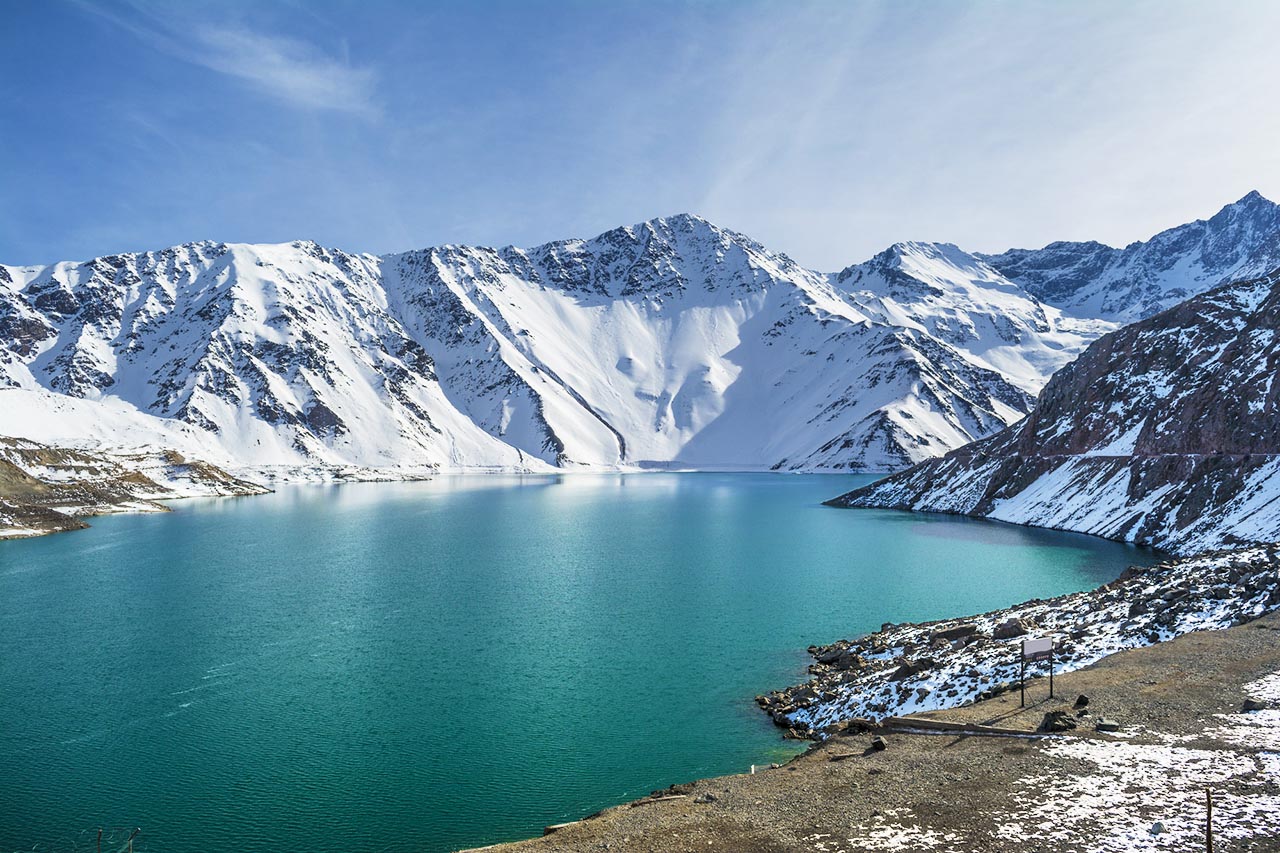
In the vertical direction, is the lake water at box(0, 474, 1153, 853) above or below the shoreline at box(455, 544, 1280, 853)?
below

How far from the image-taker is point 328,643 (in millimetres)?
53469

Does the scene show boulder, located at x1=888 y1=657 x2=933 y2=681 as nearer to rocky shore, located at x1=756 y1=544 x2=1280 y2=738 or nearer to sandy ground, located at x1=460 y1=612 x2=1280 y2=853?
rocky shore, located at x1=756 y1=544 x2=1280 y2=738

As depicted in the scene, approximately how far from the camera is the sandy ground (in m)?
19.8

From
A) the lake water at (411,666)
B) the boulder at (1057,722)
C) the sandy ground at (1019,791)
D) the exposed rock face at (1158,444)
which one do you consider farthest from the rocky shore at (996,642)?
the exposed rock face at (1158,444)

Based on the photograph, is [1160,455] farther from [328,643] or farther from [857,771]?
[328,643]

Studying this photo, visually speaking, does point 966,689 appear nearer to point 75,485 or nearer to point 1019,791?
point 1019,791

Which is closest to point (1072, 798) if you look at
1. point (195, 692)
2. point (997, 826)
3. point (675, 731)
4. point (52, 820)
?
point (997, 826)

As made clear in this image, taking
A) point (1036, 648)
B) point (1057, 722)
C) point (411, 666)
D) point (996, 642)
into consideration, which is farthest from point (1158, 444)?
point (411, 666)

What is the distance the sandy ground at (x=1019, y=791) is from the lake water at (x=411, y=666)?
6507 mm

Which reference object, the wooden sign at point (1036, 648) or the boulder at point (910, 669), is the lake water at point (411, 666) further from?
the wooden sign at point (1036, 648)

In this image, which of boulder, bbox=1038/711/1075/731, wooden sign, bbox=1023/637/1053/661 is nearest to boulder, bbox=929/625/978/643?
wooden sign, bbox=1023/637/1053/661

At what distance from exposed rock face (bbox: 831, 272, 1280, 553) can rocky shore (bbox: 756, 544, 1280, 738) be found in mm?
37556

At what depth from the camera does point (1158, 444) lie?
106 meters

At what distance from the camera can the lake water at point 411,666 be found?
100ft
